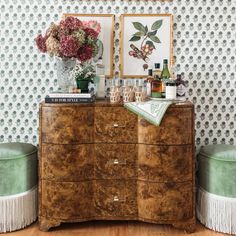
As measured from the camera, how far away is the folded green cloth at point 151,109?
2877 mm

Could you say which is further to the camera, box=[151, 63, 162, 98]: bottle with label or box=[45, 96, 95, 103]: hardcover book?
box=[151, 63, 162, 98]: bottle with label

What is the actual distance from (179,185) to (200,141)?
681 mm

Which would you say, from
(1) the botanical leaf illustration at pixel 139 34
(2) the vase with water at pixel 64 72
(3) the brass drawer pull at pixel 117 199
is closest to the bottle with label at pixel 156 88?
(1) the botanical leaf illustration at pixel 139 34

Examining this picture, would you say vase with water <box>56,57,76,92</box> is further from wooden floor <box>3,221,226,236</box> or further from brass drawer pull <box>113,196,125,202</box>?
wooden floor <box>3,221,226,236</box>

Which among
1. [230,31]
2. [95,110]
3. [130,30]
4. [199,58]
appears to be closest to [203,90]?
[199,58]

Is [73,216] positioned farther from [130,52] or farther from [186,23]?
[186,23]

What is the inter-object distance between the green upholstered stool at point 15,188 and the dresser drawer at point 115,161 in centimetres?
54

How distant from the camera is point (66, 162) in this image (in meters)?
2.97

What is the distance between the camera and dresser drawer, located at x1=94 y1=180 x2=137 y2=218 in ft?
9.96

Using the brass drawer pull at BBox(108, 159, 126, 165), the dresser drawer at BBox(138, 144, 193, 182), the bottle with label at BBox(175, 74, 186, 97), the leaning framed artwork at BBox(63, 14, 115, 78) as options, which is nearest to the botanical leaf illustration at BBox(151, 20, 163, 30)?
the leaning framed artwork at BBox(63, 14, 115, 78)

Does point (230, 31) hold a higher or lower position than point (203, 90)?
higher

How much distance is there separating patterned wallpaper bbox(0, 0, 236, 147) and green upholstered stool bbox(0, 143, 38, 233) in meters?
0.48

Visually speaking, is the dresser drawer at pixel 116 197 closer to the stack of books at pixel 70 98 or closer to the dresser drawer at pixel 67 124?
the dresser drawer at pixel 67 124

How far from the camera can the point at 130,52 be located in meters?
3.47
